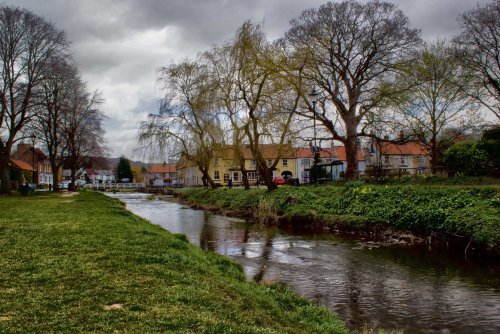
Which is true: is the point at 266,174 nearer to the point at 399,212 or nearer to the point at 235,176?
the point at 399,212

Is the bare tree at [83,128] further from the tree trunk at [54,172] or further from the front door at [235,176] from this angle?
the front door at [235,176]

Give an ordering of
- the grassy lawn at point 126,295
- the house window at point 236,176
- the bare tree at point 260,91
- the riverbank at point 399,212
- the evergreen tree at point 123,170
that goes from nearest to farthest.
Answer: the grassy lawn at point 126,295 → the riverbank at point 399,212 → the bare tree at point 260,91 → the house window at point 236,176 → the evergreen tree at point 123,170

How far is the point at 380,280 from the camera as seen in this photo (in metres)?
10.9

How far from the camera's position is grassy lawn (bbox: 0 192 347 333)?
4574mm

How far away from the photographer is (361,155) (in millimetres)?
79188

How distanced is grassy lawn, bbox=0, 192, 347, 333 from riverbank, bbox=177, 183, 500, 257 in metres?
8.43

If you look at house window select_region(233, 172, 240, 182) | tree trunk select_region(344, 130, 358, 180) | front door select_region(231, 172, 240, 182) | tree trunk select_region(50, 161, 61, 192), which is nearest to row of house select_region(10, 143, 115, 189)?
tree trunk select_region(50, 161, 61, 192)

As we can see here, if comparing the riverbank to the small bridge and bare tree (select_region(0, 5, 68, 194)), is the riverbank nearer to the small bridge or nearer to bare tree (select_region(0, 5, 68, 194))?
bare tree (select_region(0, 5, 68, 194))

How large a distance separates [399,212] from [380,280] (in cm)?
814

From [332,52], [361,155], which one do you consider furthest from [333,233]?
[361,155]

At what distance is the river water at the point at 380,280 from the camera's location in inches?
312

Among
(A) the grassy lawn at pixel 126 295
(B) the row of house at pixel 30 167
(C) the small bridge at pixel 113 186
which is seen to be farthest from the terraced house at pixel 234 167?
(A) the grassy lawn at pixel 126 295

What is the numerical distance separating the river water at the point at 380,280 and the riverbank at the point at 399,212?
1.34 metres

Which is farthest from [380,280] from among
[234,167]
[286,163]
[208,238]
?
[286,163]
